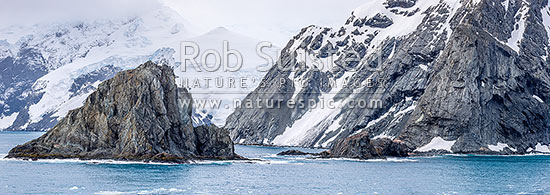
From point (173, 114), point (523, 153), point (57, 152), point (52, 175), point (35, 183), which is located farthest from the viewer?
point (523, 153)

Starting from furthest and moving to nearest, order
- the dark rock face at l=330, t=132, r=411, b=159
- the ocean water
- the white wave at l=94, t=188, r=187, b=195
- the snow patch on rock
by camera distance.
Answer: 1. the snow patch on rock
2. the dark rock face at l=330, t=132, r=411, b=159
3. the ocean water
4. the white wave at l=94, t=188, r=187, b=195

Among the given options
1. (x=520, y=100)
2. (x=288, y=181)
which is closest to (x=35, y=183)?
(x=288, y=181)

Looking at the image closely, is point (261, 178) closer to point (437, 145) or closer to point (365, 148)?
point (365, 148)

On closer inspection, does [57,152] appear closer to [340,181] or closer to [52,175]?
[52,175]

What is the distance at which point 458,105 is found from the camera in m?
192

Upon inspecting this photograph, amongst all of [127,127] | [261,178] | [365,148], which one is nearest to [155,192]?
[261,178]

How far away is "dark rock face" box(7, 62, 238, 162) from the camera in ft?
401

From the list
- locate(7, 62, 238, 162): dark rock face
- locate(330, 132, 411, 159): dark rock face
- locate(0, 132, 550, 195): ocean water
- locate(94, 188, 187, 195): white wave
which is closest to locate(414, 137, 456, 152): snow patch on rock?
locate(330, 132, 411, 159): dark rock face

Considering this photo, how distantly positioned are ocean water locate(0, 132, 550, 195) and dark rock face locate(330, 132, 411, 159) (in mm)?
22894

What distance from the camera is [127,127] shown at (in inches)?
4833

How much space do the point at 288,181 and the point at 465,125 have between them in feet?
341

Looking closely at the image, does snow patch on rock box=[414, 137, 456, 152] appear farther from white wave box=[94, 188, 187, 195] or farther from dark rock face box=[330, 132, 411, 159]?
white wave box=[94, 188, 187, 195]

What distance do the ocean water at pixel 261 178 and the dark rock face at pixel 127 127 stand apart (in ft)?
19.3

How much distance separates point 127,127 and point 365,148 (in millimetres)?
59208
